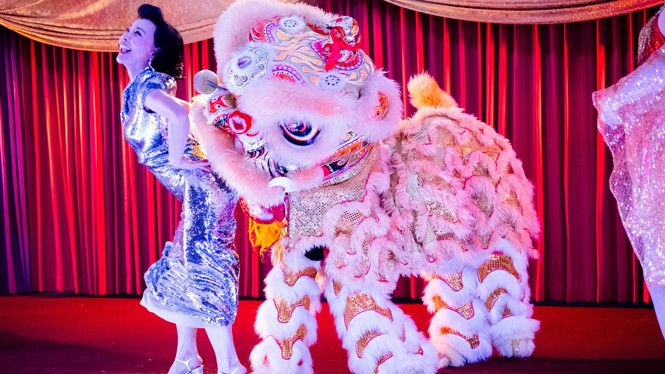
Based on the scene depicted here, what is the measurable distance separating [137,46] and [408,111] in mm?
2140

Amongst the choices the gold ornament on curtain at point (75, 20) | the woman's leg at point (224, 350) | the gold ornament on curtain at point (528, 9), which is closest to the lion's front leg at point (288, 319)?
the woman's leg at point (224, 350)

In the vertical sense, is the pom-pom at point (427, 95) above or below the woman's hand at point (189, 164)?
above

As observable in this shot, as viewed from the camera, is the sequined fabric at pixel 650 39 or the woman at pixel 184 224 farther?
the woman at pixel 184 224

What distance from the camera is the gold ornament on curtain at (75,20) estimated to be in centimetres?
438

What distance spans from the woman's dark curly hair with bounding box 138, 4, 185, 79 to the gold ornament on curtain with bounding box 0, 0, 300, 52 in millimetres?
1873

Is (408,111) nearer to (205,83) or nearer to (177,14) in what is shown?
(177,14)

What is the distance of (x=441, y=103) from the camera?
2490mm

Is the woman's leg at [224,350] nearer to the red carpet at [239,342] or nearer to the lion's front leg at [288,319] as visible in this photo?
the lion's front leg at [288,319]

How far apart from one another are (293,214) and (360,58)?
49 cm

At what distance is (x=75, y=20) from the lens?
14.5 ft

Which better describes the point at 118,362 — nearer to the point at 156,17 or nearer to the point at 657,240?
the point at 156,17

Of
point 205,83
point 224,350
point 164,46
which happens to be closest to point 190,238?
point 224,350

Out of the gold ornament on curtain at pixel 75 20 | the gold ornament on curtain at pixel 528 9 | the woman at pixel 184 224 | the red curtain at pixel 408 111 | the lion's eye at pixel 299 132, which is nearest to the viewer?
the lion's eye at pixel 299 132

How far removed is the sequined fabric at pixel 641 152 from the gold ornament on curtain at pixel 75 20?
2.82 meters
